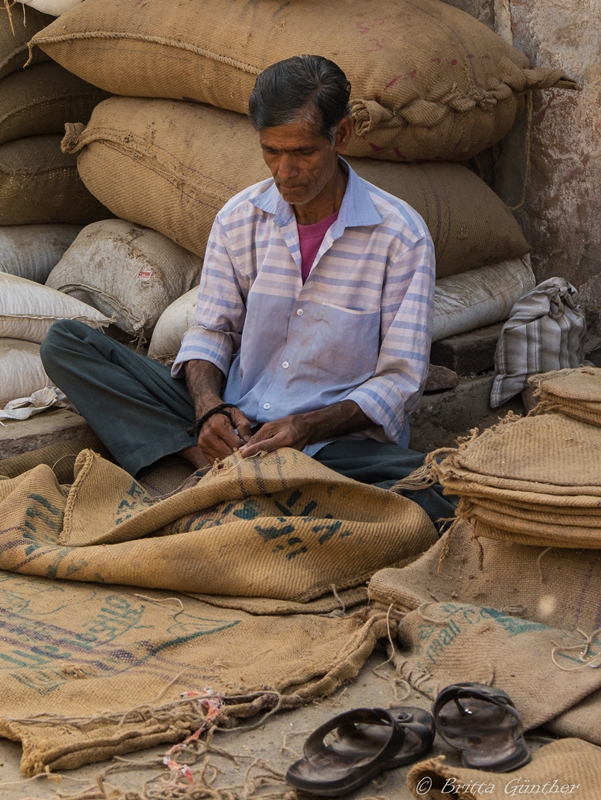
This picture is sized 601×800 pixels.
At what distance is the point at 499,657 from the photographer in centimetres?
178

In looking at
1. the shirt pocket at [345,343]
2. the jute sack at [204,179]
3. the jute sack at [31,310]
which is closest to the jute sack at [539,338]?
the jute sack at [204,179]

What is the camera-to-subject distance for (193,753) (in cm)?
162

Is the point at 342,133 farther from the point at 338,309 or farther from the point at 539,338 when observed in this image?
the point at 539,338

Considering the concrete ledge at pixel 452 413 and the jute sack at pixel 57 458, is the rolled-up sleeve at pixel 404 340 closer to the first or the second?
the concrete ledge at pixel 452 413

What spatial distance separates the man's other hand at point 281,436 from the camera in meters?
2.38

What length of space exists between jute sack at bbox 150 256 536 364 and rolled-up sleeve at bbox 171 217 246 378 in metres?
0.34

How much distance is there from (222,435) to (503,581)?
0.87m

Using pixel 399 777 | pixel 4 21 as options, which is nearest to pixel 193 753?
pixel 399 777

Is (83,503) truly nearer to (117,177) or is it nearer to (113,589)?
(113,589)

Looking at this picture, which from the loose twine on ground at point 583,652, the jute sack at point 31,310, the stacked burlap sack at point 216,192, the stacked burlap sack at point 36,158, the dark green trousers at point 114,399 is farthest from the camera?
the stacked burlap sack at point 36,158

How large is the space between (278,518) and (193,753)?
0.68m

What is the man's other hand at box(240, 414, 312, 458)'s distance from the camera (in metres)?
2.38

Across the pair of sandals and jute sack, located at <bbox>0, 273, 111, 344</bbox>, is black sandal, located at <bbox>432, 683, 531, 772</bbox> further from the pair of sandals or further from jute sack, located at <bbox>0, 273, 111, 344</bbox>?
jute sack, located at <bbox>0, 273, 111, 344</bbox>

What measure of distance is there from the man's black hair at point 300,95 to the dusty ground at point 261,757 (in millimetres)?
1353
